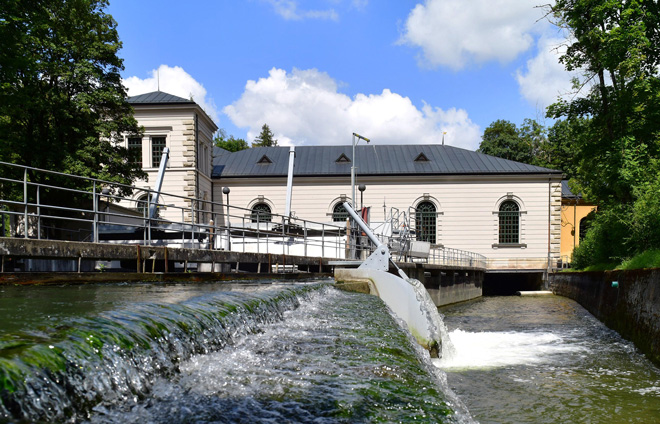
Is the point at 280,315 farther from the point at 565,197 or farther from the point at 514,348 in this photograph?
the point at 565,197

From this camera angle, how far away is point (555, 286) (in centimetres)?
3644

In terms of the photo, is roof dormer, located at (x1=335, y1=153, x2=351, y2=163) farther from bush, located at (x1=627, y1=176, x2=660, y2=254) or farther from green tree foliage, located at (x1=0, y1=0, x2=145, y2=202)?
bush, located at (x1=627, y1=176, x2=660, y2=254)

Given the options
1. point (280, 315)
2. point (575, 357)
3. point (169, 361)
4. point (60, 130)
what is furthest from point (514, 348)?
point (60, 130)

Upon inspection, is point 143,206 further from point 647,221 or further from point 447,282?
point 647,221

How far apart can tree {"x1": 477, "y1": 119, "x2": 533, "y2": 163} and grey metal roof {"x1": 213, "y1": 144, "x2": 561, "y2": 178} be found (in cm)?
1662

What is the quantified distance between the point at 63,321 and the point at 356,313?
412cm

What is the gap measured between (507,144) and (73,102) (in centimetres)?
5065

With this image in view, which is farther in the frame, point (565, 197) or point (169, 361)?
point (565, 197)

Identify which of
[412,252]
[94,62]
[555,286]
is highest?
[94,62]

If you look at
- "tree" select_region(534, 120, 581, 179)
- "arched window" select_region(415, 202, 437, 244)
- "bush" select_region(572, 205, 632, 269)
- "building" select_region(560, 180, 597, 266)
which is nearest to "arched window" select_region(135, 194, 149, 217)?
"bush" select_region(572, 205, 632, 269)

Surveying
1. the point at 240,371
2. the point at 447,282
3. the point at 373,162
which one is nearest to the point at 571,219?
the point at 373,162

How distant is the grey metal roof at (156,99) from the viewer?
4019 centimetres

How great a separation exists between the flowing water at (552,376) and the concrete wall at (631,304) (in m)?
0.29

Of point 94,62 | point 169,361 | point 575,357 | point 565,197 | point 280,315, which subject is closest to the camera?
point 169,361
